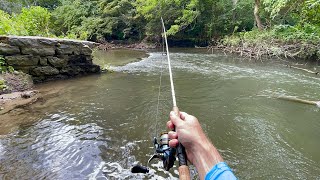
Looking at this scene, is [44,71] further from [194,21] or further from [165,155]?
[194,21]

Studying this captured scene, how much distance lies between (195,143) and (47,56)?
686cm

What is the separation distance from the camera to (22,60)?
22.0 ft

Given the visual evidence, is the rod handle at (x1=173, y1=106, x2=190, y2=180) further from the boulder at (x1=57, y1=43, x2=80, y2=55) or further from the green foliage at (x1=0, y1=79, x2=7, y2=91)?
the boulder at (x1=57, y1=43, x2=80, y2=55)

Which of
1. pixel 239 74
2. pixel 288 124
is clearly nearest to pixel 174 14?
pixel 239 74

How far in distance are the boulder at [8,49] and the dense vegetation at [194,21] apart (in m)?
4.31

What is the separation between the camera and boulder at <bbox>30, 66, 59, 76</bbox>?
23.1ft

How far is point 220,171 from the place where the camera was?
1180 mm

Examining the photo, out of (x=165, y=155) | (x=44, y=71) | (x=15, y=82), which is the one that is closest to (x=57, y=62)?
(x=44, y=71)

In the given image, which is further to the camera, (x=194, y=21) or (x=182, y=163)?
(x=194, y=21)

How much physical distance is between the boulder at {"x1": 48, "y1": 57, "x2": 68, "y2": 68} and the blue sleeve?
7.04 m

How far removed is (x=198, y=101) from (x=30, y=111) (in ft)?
11.0

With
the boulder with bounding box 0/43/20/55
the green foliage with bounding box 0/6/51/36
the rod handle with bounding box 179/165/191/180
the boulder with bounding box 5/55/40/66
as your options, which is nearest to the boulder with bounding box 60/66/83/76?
the boulder with bounding box 5/55/40/66

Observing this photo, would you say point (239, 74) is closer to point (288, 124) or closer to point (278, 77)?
point (278, 77)

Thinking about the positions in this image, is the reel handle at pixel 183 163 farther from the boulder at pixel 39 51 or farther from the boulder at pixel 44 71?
the boulder at pixel 44 71
